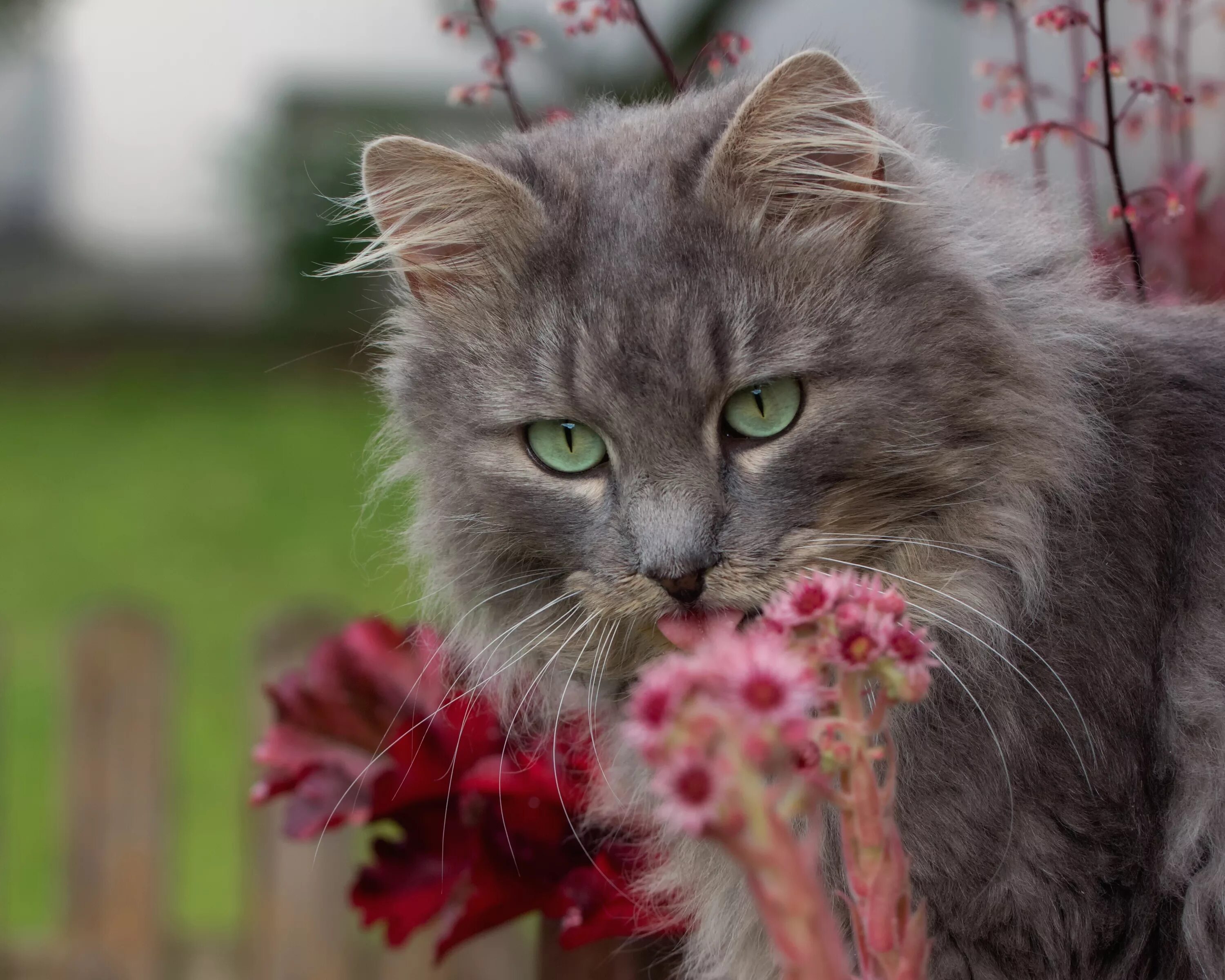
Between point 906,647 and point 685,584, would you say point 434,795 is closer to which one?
point 685,584

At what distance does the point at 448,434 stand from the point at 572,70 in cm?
181

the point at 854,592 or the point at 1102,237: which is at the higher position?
the point at 1102,237

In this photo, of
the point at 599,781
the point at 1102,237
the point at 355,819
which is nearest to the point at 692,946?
the point at 599,781

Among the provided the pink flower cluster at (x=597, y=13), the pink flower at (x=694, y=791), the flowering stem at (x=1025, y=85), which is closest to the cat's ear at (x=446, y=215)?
the pink flower cluster at (x=597, y=13)

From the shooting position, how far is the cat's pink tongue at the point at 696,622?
4.16 feet

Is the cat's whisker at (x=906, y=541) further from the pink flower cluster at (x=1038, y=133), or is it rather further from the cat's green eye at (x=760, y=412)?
the pink flower cluster at (x=1038, y=133)

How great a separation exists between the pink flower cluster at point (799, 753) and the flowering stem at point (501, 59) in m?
1.10

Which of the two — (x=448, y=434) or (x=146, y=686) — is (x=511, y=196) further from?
(x=146, y=686)

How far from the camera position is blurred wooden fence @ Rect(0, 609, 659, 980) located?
9.17 feet

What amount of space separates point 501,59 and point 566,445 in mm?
561

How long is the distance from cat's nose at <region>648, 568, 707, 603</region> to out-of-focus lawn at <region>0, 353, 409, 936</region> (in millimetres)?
1751

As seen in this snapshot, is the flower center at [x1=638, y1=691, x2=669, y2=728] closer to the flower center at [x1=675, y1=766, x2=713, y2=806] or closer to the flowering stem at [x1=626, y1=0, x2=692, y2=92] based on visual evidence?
the flower center at [x1=675, y1=766, x2=713, y2=806]

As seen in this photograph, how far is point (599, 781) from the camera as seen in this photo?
161 centimetres

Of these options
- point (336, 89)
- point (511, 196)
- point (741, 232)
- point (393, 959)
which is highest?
point (336, 89)
